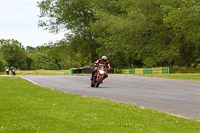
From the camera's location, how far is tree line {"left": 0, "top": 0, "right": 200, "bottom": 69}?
38.0 m

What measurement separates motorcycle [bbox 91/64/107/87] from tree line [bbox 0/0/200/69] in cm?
1301

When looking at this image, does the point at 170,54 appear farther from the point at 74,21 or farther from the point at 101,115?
the point at 101,115

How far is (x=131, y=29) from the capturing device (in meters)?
42.6

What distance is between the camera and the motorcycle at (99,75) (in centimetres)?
2205

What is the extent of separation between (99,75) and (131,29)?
21059 mm

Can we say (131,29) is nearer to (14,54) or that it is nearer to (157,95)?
(157,95)

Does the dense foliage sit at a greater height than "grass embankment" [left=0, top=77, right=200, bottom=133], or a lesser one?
greater

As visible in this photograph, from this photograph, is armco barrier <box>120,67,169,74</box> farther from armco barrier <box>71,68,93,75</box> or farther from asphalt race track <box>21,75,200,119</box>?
asphalt race track <box>21,75,200,119</box>

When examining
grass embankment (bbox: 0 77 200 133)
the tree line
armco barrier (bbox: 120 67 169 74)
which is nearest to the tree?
the tree line

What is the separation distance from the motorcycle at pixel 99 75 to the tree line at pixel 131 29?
42.7ft

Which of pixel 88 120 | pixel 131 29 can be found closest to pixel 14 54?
pixel 131 29

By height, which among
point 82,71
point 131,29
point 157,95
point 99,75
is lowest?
point 157,95

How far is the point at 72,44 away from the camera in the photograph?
6562 centimetres

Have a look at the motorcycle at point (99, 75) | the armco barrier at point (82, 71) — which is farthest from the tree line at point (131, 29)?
the motorcycle at point (99, 75)
